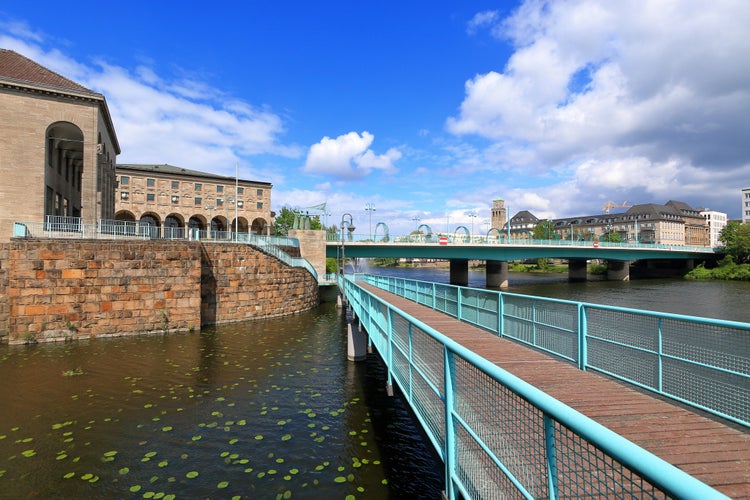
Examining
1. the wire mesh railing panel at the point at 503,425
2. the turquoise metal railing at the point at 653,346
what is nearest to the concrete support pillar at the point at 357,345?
the turquoise metal railing at the point at 653,346

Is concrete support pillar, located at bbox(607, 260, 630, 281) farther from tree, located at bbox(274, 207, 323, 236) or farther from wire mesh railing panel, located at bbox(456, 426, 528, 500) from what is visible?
wire mesh railing panel, located at bbox(456, 426, 528, 500)

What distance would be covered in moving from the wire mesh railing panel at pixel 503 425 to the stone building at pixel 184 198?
54.9 meters

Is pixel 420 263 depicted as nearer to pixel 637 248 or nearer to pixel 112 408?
pixel 637 248

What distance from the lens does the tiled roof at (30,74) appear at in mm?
24734

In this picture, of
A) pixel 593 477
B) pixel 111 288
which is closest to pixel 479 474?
pixel 593 477

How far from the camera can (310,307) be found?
1125 inches

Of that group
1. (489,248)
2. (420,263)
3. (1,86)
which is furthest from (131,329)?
(420,263)

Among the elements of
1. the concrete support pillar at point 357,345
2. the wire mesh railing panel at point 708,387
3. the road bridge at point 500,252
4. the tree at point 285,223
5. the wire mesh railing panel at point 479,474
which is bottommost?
the concrete support pillar at point 357,345

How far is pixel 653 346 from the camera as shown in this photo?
5707 millimetres

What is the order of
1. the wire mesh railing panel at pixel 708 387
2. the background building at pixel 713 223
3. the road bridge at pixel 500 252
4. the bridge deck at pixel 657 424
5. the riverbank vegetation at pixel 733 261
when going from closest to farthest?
the bridge deck at pixel 657 424 → the wire mesh railing panel at pixel 708 387 → the road bridge at pixel 500 252 → the riverbank vegetation at pixel 733 261 → the background building at pixel 713 223

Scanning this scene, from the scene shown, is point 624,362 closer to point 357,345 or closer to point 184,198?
point 357,345

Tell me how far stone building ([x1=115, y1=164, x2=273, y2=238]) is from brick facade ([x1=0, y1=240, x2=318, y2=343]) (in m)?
35.1

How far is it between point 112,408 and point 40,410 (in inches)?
65.8

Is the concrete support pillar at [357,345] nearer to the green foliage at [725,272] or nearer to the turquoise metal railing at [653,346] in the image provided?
the turquoise metal railing at [653,346]
